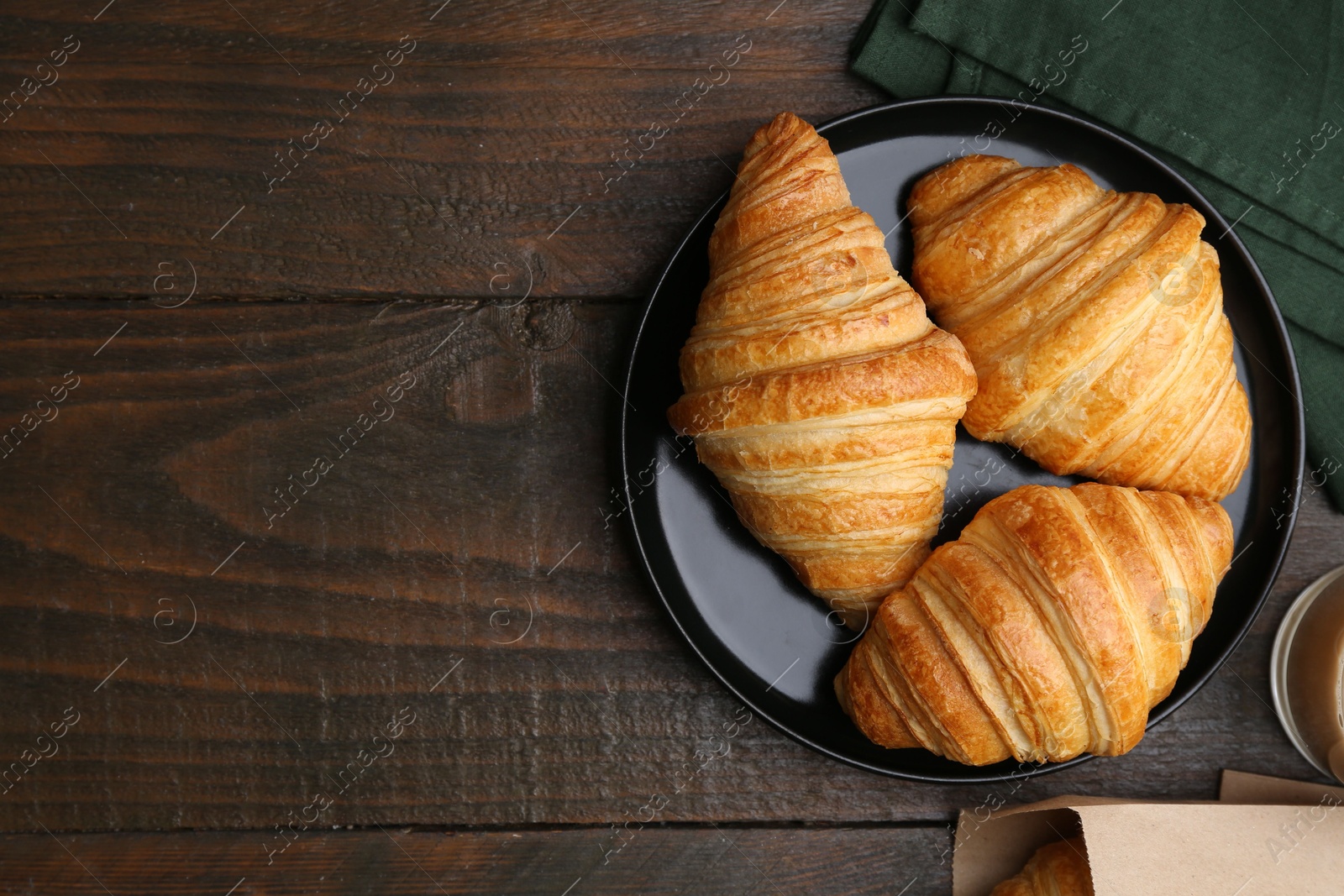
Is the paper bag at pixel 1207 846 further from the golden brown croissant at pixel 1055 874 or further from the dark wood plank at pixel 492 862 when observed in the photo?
the dark wood plank at pixel 492 862

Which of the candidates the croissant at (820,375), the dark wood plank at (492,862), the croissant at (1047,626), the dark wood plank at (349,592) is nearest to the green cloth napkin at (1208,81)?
the croissant at (820,375)

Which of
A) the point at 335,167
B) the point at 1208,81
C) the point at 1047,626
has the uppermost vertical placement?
the point at 1208,81

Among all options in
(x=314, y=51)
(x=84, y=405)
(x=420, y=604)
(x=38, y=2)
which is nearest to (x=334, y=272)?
(x=314, y=51)

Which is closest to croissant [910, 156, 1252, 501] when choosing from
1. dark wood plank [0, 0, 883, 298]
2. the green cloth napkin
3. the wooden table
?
the green cloth napkin

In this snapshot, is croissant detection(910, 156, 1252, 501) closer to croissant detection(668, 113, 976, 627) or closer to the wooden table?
croissant detection(668, 113, 976, 627)

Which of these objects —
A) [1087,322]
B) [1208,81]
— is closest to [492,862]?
[1087,322]

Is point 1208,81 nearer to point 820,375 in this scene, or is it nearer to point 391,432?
point 820,375

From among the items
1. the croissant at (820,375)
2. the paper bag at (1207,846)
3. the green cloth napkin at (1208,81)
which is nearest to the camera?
the croissant at (820,375)
